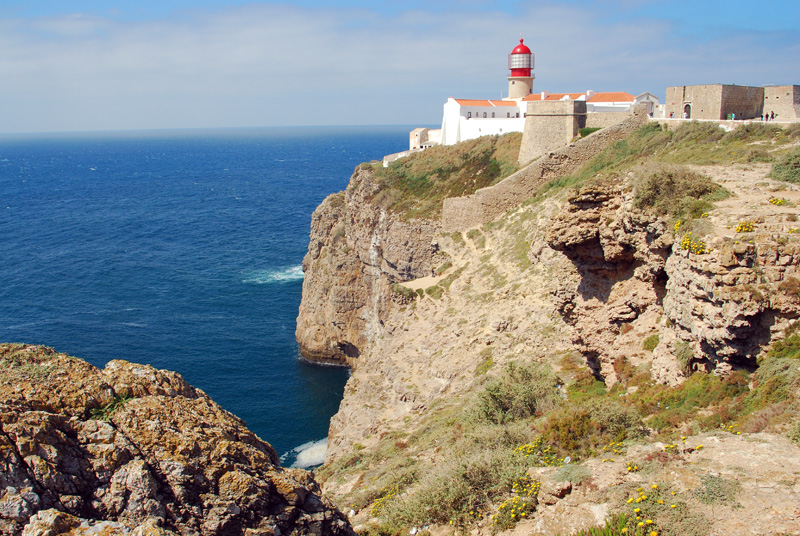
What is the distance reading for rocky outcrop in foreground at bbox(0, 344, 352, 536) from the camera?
6.34 meters

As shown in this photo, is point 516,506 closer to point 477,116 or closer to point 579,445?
point 579,445

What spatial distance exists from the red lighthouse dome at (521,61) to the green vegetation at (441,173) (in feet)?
38.8

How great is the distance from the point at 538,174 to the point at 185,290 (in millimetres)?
40119

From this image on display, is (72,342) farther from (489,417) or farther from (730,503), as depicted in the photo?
(730,503)

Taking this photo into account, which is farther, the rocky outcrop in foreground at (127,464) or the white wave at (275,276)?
the white wave at (275,276)

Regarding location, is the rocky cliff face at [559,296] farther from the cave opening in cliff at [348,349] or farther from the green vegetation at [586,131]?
the green vegetation at [586,131]

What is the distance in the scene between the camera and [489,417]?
15.8m

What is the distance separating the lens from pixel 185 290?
6141cm

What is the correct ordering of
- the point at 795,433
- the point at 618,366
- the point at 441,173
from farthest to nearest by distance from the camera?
the point at 441,173
the point at 618,366
the point at 795,433

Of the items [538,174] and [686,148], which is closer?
[686,148]

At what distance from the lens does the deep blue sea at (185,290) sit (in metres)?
44.3

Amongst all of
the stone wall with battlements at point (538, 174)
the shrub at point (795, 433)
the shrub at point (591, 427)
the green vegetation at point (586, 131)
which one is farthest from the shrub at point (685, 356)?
the green vegetation at point (586, 131)

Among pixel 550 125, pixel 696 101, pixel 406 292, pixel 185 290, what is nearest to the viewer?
pixel 696 101

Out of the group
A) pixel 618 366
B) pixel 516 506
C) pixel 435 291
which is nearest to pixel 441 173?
pixel 435 291
